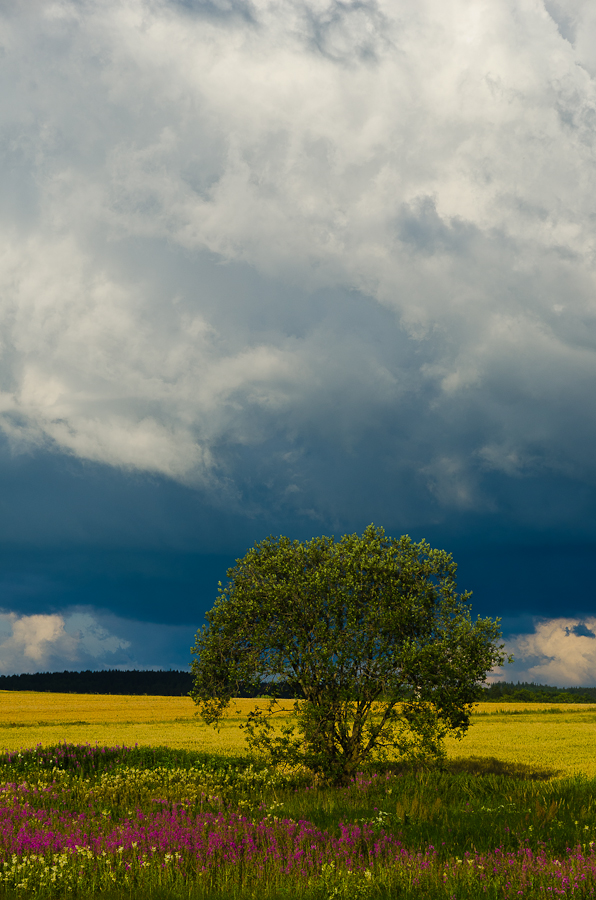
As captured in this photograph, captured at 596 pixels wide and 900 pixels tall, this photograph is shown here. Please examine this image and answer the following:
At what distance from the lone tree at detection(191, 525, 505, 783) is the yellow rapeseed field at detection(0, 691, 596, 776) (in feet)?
20.4

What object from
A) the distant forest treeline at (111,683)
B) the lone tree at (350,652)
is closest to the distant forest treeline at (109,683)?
the distant forest treeline at (111,683)

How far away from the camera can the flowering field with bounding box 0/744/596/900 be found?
9.02 m

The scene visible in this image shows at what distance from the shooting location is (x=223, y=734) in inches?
1845

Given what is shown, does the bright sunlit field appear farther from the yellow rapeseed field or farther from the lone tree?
the yellow rapeseed field

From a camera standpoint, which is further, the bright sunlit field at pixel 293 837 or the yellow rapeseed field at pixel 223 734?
the yellow rapeseed field at pixel 223 734

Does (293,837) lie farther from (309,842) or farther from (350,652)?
(350,652)

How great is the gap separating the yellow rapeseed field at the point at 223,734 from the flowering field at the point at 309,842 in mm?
10665

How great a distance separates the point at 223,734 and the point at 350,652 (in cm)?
3184

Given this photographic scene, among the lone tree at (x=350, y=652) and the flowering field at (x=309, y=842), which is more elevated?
the lone tree at (x=350, y=652)

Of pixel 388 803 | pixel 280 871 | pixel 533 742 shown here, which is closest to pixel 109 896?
pixel 280 871

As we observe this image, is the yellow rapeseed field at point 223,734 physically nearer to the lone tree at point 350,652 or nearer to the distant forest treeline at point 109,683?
the lone tree at point 350,652

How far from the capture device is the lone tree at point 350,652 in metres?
19.2

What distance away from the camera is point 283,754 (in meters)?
19.1

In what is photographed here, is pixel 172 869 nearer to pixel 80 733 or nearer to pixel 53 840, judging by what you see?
pixel 53 840
